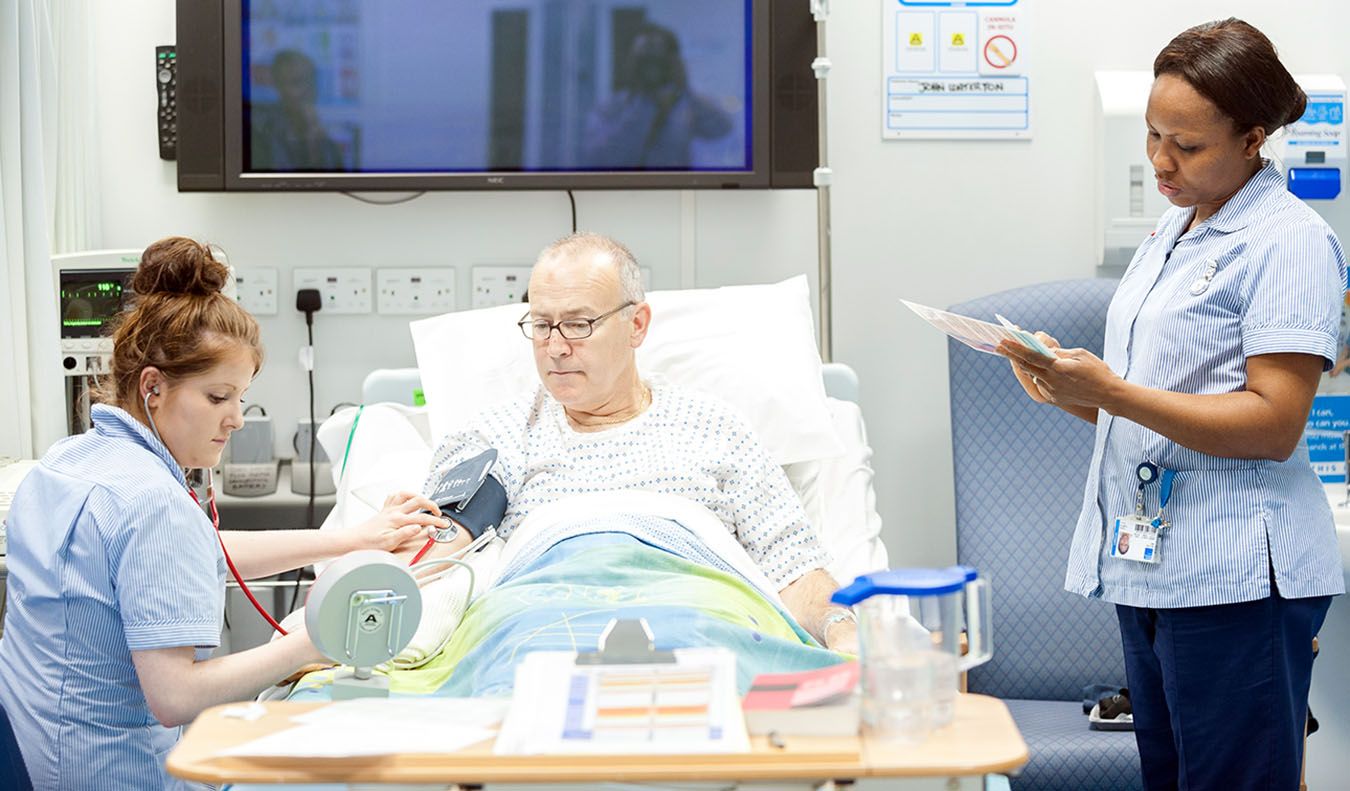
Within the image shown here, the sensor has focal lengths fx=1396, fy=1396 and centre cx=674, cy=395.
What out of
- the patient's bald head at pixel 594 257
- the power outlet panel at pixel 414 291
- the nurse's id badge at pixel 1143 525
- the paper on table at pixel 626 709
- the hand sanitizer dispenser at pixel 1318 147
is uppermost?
the hand sanitizer dispenser at pixel 1318 147

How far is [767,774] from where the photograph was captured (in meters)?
1.19

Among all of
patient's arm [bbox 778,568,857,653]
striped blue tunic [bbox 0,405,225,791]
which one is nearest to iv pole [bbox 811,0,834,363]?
patient's arm [bbox 778,568,857,653]

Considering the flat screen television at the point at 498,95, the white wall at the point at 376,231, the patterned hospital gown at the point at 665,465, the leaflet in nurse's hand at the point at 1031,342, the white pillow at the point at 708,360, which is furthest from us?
the white wall at the point at 376,231

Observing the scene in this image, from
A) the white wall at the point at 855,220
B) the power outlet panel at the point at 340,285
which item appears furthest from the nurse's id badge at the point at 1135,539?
the power outlet panel at the point at 340,285

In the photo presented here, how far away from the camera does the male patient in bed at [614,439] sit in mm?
2492

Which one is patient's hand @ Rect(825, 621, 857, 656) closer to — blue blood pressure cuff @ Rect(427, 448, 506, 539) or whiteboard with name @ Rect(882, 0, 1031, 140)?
blue blood pressure cuff @ Rect(427, 448, 506, 539)

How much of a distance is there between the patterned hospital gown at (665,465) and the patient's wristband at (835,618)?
121mm

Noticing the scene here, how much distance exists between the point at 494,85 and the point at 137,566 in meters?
1.82

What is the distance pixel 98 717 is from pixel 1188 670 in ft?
4.79

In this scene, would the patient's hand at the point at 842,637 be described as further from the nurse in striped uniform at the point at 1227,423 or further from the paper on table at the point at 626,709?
the paper on table at the point at 626,709

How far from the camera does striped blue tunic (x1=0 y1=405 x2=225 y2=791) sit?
1655mm

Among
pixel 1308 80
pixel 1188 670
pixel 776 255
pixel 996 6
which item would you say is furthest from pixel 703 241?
pixel 1188 670

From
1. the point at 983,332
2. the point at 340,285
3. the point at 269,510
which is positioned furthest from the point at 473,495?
the point at 340,285

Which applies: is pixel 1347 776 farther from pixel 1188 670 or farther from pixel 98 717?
pixel 98 717
